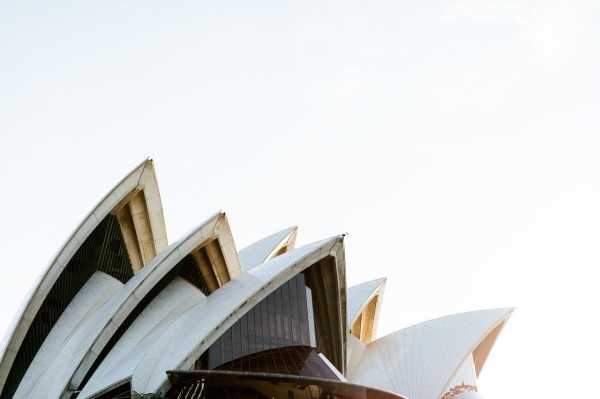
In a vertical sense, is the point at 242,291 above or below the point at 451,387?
above

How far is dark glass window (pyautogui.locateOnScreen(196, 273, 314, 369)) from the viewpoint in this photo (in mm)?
23406

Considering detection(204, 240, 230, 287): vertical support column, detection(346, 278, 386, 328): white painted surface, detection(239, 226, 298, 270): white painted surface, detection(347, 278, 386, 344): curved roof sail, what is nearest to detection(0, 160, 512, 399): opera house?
detection(204, 240, 230, 287): vertical support column

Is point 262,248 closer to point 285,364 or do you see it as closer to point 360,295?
point 360,295

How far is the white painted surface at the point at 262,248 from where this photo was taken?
36.4 m

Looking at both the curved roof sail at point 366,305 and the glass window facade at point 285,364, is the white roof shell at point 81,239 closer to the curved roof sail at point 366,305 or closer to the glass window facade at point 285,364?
the glass window facade at point 285,364

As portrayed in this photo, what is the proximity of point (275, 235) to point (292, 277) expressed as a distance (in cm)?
1282

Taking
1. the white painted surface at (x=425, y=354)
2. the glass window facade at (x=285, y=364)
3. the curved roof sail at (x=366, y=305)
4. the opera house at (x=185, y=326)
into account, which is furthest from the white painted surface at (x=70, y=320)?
the curved roof sail at (x=366, y=305)

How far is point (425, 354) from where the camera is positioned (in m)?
32.7

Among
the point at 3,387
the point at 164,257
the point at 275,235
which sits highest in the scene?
the point at 275,235

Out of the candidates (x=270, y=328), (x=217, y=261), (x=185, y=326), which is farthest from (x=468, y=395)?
(x=185, y=326)

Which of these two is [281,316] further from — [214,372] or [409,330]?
[409,330]

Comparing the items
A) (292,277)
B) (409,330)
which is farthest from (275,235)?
(292,277)

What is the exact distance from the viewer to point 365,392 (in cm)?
2231

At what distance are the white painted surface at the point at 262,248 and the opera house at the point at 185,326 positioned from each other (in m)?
7.23
